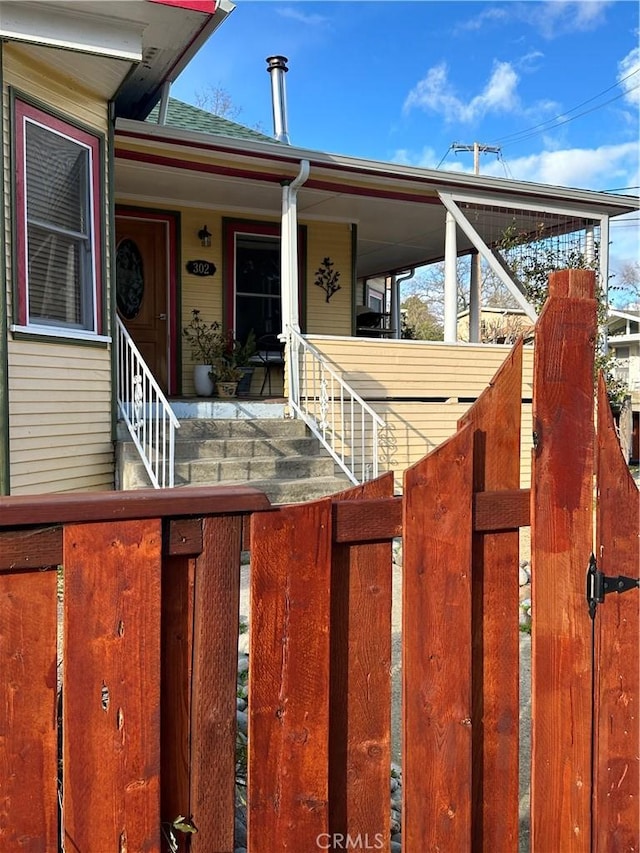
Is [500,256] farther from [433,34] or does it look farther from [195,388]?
[433,34]

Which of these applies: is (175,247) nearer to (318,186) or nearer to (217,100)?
(318,186)

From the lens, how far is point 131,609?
3.80 feet

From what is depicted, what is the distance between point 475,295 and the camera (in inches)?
418

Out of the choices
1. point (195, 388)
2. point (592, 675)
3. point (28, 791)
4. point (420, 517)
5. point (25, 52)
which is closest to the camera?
point (28, 791)

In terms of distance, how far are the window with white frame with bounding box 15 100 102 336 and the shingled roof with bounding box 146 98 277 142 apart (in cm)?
262

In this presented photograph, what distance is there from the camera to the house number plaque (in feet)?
28.2

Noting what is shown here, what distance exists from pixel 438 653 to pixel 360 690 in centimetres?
17

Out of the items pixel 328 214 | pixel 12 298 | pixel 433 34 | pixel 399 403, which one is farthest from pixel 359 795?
pixel 433 34

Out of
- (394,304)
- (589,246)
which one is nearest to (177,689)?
(589,246)

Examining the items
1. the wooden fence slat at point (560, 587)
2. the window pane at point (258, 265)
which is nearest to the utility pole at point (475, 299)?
the window pane at point (258, 265)

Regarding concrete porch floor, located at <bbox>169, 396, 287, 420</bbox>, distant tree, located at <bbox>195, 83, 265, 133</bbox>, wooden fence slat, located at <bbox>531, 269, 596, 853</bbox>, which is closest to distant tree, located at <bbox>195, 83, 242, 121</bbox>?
distant tree, located at <bbox>195, 83, 265, 133</bbox>

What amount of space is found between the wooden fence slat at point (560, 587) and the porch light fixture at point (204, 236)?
7.65 meters

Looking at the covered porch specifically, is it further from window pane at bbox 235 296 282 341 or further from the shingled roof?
the shingled roof

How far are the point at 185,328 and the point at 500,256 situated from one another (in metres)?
4.39
